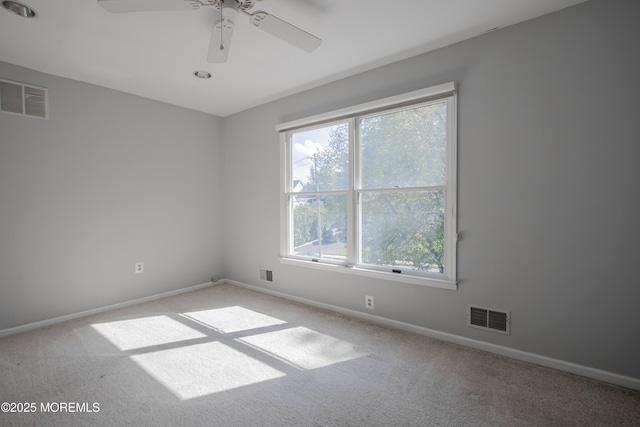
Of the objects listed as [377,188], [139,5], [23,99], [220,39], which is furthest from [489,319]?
[23,99]

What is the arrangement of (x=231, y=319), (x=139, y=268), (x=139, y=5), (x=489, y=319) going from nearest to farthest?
(x=139, y=5) → (x=489, y=319) → (x=231, y=319) → (x=139, y=268)

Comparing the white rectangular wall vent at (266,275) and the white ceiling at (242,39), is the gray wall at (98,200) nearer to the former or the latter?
the white ceiling at (242,39)

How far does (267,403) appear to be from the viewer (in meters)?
1.84

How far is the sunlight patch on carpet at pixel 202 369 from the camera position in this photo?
79.2 inches

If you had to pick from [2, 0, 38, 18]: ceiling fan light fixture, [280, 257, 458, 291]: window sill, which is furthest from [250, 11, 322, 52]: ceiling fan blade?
[280, 257, 458, 291]: window sill

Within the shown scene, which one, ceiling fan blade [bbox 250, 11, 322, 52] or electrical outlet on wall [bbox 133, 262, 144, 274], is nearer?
ceiling fan blade [bbox 250, 11, 322, 52]

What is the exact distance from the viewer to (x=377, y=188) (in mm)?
3023

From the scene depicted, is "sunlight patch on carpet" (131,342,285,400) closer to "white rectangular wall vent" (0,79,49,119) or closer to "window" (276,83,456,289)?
"window" (276,83,456,289)

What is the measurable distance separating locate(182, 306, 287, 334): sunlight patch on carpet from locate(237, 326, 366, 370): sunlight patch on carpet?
25 centimetres

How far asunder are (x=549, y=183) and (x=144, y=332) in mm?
3679

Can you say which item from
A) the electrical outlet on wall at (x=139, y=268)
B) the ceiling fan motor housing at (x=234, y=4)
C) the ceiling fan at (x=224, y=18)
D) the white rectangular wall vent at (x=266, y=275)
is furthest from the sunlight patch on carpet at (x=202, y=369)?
the ceiling fan motor housing at (x=234, y=4)

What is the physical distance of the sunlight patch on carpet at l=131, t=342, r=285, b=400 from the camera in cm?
201

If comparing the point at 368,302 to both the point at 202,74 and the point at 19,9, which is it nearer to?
the point at 202,74

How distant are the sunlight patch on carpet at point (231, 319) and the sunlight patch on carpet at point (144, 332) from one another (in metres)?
0.19
